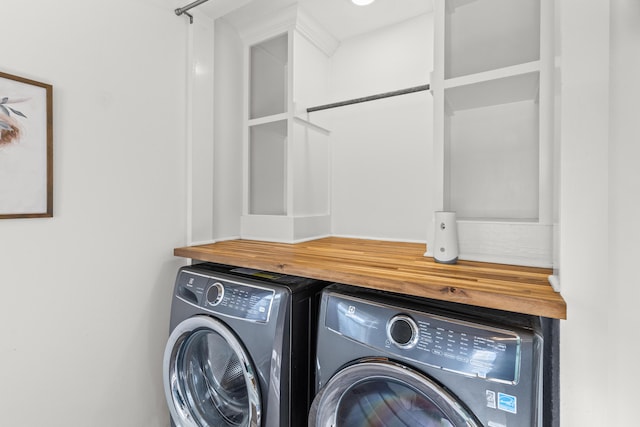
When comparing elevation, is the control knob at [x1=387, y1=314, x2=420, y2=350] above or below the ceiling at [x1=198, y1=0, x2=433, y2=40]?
below

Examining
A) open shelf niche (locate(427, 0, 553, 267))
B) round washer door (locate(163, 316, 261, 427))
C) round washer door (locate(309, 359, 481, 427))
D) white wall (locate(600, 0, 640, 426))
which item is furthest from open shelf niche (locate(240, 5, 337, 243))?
white wall (locate(600, 0, 640, 426))

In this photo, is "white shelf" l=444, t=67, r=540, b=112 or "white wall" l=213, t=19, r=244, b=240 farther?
"white wall" l=213, t=19, r=244, b=240

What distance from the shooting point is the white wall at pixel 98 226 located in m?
1.13

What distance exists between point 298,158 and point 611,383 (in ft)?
5.14

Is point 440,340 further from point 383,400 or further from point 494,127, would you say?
point 494,127

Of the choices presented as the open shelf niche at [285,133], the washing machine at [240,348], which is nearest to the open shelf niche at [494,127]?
the washing machine at [240,348]

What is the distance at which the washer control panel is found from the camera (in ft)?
3.82

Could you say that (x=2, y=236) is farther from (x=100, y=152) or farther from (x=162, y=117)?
(x=162, y=117)

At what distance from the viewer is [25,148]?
1112mm

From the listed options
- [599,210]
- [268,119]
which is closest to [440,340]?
[599,210]

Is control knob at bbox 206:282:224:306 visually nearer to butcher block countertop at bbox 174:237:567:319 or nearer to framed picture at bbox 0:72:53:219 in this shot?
butcher block countertop at bbox 174:237:567:319

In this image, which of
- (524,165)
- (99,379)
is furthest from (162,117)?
(524,165)

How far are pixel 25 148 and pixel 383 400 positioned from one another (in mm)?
1538

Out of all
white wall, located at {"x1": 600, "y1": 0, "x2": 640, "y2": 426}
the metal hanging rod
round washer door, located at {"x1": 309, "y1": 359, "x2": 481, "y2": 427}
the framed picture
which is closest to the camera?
white wall, located at {"x1": 600, "y1": 0, "x2": 640, "y2": 426}
